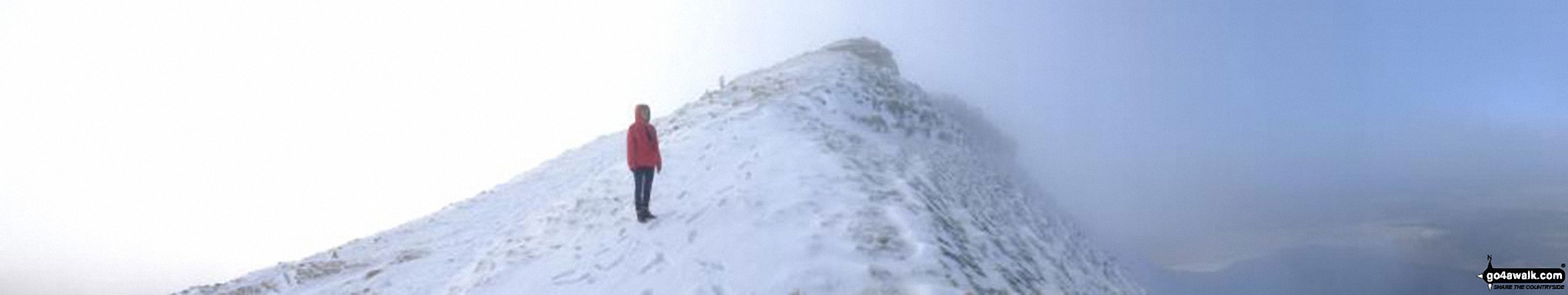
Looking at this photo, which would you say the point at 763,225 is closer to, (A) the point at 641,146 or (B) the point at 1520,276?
(A) the point at 641,146

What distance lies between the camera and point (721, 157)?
1819 cm

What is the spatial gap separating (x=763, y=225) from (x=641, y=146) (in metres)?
3.00

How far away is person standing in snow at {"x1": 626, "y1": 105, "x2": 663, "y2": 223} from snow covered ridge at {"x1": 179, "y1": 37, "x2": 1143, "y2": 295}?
41 cm

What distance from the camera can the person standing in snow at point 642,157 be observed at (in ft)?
47.8

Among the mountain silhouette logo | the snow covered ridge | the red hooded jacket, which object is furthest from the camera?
the mountain silhouette logo

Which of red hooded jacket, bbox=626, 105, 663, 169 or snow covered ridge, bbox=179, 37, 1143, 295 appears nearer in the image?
snow covered ridge, bbox=179, 37, 1143, 295

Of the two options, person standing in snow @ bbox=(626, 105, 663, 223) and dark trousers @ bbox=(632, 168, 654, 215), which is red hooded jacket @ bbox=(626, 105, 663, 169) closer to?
person standing in snow @ bbox=(626, 105, 663, 223)

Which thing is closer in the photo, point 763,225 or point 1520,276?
point 763,225

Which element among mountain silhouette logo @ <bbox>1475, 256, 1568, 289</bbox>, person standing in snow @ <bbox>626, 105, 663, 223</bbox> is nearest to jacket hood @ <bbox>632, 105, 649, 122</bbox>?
person standing in snow @ <bbox>626, 105, 663, 223</bbox>

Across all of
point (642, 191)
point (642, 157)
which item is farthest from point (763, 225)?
point (642, 191)

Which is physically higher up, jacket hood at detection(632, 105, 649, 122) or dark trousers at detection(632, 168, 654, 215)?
jacket hood at detection(632, 105, 649, 122)

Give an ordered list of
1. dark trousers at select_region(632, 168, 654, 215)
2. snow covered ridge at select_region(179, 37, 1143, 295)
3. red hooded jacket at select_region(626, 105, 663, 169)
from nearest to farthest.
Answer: snow covered ridge at select_region(179, 37, 1143, 295), red hooded jacket at select_region(626, 105, 663, 169), dark trousers at select_region(632, 168, 654, 215)

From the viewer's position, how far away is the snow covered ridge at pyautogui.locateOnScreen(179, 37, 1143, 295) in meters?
11.5

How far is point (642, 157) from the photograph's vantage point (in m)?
14.6
